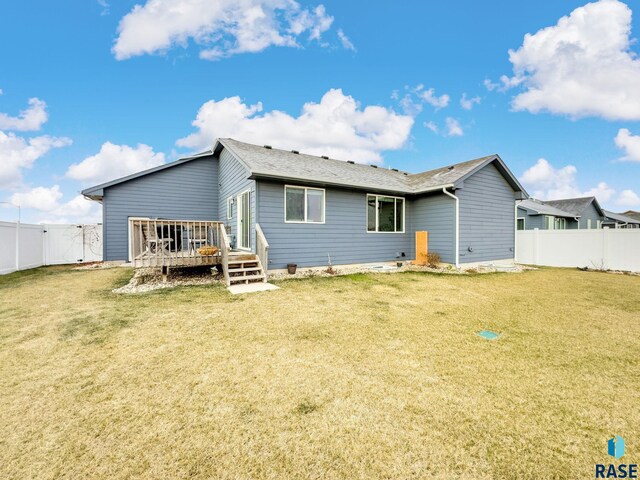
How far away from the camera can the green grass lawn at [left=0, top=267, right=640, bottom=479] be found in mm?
1767

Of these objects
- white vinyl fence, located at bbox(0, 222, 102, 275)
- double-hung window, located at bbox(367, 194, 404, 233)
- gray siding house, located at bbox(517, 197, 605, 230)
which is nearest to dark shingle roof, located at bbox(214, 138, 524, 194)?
double-hung window, located at bbox(367, 194, 404, 233)

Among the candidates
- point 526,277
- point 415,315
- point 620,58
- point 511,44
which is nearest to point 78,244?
point 415,315

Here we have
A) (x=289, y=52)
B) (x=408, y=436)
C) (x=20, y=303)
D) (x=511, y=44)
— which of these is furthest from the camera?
(x=289, y=52)

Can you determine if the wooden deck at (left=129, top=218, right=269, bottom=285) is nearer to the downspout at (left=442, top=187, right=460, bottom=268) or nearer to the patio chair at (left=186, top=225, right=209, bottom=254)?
the patio chair at (left=186, top=225, right=209, bottom=254)

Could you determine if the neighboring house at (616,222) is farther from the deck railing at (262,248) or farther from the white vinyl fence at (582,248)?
the deck railing at (262,248)

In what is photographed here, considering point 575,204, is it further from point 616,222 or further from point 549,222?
point 616,222

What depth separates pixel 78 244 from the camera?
12.9m

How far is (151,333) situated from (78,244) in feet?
42.3

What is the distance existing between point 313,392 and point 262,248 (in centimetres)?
573

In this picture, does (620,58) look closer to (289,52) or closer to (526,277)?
(526,277)

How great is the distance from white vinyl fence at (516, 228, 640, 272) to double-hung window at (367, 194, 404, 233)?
7.39 meters

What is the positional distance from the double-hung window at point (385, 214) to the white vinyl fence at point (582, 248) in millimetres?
7389

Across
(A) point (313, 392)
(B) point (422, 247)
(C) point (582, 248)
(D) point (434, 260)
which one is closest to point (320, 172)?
(B) point (422, 247)

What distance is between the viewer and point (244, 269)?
7.60m
